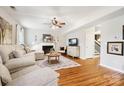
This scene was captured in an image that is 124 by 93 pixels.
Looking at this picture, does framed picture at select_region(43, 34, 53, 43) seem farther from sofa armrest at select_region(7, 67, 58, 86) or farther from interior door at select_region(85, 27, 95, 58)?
sofa armrest at select_region(7, 67, 58, 86)

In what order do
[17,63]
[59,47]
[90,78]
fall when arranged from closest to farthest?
[17,63]
[90,78]
[59,47]

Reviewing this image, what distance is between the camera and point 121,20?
3434mm

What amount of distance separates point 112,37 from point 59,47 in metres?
6.02

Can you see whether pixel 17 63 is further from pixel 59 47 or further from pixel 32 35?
pixel 59 47

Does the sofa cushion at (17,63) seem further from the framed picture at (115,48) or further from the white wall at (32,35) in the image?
the white wall at (32,35)

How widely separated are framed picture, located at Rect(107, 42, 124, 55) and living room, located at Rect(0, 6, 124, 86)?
0.17 ft

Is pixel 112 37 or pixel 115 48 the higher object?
pixel 112 37

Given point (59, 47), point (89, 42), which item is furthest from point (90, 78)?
point (59, 47)

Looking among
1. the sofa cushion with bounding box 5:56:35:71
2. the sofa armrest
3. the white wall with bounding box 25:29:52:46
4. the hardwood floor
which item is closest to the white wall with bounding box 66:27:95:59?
the hardwood floor

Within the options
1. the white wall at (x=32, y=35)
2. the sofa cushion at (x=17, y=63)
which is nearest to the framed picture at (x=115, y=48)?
the sofa cushion at (x=17, y=63)

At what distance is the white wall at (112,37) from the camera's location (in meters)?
3.50

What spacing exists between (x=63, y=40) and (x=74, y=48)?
2985mm

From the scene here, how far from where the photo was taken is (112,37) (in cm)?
382
